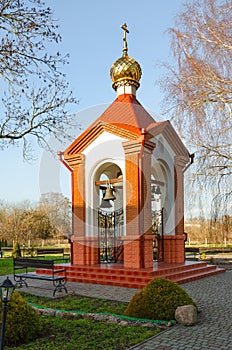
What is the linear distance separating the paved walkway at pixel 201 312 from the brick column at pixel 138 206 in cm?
121

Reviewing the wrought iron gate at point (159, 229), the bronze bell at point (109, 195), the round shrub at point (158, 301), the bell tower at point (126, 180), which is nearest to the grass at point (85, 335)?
the round shrub at point (158, 301)

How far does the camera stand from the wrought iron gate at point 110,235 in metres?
11.6

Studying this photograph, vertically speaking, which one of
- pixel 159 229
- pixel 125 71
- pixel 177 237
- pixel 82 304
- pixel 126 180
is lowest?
pixel 82 304

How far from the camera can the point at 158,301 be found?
5.49 m

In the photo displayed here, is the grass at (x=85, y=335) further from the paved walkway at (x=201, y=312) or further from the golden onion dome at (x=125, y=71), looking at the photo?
the golden onion dome at (x=125, y=71)

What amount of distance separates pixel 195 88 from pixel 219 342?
412 cm

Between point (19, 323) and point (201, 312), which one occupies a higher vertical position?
point (19, 323)

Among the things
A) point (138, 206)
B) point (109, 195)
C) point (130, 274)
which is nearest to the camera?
point (130, 274)

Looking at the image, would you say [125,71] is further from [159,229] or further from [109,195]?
[159,229]

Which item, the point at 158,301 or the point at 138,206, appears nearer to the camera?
the point at 158,301

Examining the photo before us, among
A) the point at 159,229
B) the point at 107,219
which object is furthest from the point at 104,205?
the point at 159,229

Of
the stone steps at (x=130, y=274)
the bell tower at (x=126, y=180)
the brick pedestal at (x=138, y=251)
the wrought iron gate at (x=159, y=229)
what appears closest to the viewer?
the stone steps at (x=130, y=274)

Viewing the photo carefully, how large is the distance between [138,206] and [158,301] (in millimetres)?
4414

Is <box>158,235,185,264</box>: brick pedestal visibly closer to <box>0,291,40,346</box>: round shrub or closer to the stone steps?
the stone steps
